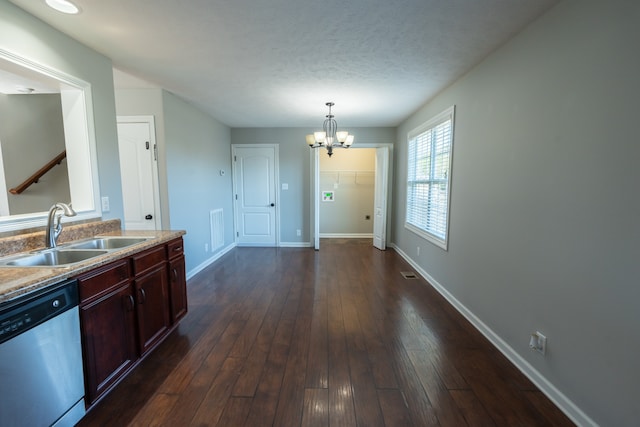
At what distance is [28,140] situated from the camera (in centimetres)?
285

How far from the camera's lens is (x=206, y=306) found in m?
3.00

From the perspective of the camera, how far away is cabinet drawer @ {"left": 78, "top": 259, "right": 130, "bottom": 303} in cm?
150

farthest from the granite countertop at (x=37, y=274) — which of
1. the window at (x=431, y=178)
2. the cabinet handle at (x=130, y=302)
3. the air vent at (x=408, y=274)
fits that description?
the air vent at (x=408, y=274)

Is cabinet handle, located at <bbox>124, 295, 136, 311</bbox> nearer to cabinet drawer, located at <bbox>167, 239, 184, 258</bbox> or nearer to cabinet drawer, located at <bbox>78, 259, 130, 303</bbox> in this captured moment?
cabinet drawer, located at <bbox>78, 259, 130, 303</bbox>

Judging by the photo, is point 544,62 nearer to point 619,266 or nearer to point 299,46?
point 619,266

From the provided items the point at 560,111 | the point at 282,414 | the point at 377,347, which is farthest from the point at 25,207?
the point at 560,111

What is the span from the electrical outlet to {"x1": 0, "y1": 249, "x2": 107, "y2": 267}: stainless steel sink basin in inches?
117

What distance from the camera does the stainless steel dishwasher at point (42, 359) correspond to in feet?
Answer: 3.78

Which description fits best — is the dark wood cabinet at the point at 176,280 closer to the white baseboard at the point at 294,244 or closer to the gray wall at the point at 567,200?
the gray wall at the point at 567,200

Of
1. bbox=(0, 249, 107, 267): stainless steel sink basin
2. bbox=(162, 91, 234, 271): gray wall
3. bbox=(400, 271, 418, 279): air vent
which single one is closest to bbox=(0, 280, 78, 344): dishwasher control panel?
bbox=(0, 249, 107, 267): stainless steel sink basin

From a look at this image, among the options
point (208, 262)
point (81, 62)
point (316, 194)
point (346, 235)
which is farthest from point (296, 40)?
point (346, 235)

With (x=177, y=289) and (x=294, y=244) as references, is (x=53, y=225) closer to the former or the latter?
(x=177, y=289)

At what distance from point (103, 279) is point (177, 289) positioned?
86cm

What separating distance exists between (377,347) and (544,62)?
2.40 m
